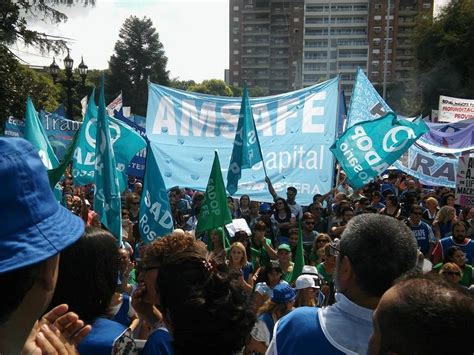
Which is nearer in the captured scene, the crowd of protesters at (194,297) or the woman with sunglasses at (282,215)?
the crowd of protesters at (194,297)

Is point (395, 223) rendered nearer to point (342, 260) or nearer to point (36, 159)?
point (342, 260)

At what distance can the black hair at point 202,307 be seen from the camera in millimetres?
1583

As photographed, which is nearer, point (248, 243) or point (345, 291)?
point (345, 291)

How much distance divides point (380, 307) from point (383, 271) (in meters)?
0.49

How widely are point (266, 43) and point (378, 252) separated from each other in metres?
105

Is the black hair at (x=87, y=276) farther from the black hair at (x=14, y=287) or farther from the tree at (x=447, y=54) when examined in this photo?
the tree at (x=447, y=54)

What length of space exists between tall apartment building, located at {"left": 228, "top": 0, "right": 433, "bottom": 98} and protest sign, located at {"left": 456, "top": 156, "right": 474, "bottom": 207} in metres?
85.7

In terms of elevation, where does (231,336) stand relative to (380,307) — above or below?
below

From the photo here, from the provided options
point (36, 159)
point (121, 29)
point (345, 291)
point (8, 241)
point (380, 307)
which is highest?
point (121, 29)

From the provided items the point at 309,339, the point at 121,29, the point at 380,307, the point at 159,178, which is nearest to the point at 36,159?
the point at 380,307

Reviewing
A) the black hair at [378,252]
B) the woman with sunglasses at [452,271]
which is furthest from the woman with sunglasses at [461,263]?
the black hair at [378,252]

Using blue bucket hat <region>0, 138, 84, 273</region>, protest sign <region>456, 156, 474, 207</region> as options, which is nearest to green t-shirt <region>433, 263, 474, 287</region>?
protest sign <region>456, 156, 474, 207</region>

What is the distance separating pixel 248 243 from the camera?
235 inches

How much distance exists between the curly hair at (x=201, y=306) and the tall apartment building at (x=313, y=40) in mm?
92173
